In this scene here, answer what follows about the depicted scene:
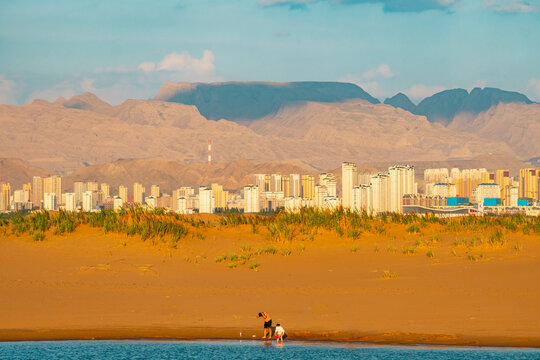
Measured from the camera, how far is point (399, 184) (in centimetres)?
17750

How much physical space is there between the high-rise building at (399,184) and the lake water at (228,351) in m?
150

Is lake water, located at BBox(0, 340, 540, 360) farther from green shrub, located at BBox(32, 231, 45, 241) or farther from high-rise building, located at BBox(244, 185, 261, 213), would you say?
high-rise building, located at BBox(244, 185, 261, 213)

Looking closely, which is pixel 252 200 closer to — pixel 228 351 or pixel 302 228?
pixel 302 228

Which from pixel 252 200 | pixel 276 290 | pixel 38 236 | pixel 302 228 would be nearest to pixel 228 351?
pixel 276 290

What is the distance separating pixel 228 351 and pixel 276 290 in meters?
3.85

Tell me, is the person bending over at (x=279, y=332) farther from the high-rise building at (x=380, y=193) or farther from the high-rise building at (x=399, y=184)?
the high-rise building at (x=399, y=184)

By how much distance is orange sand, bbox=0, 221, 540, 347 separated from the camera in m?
16.9

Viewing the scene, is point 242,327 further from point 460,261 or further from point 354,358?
point 460,261

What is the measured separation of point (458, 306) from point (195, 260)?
804 centimetres

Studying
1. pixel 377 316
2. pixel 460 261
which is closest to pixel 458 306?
pixel 377 316

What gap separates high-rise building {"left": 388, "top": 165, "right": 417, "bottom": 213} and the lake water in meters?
150

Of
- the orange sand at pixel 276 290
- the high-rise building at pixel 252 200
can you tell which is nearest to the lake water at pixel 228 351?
the orange sand at pixel 276 290

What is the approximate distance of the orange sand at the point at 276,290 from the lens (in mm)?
16906

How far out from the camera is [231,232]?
27.2 meters
